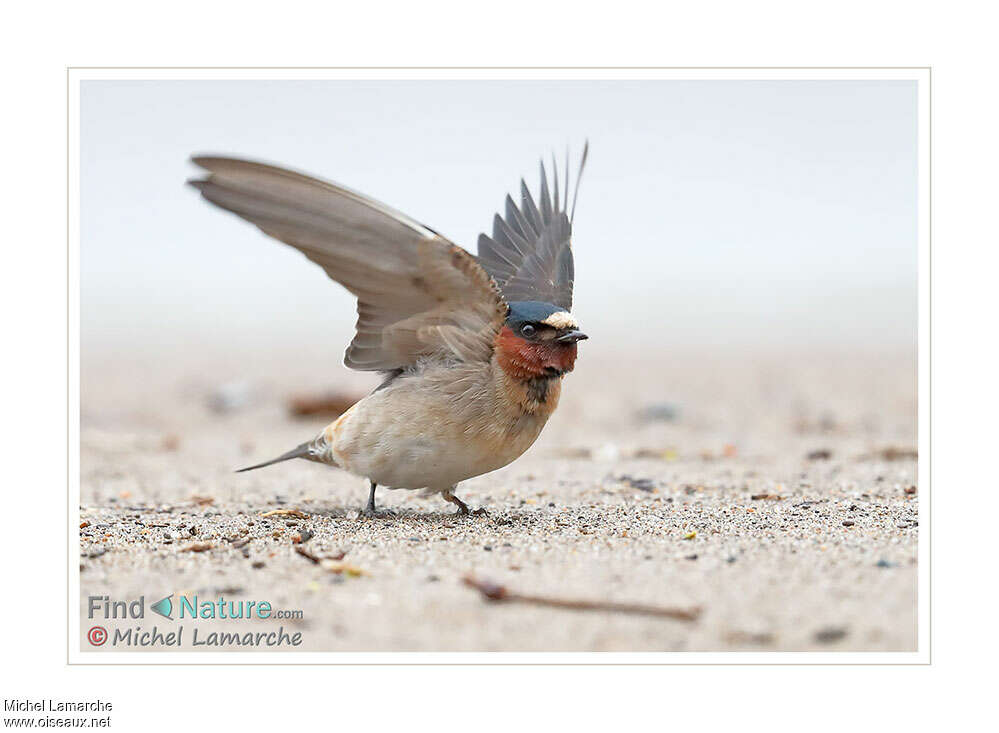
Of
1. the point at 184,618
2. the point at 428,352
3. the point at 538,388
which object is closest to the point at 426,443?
the point at 428,352

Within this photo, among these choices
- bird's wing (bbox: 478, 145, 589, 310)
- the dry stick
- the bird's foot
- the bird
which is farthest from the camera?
bird's wing (bbox: 478, 145, 589, 310)

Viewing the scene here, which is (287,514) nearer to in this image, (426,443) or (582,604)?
(426,443)

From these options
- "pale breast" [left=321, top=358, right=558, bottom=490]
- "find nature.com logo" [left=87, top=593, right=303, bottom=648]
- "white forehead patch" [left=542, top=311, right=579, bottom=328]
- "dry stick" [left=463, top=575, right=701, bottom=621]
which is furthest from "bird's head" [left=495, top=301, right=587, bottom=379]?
"find nature.com logo" [left=87, top=593, right=303, bottom=648]

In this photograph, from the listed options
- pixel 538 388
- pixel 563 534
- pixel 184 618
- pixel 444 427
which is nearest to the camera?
pixel 184 618

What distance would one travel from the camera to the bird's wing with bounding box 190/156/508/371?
445cm

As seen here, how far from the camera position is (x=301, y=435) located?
1042 cm

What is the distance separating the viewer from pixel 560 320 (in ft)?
17.3

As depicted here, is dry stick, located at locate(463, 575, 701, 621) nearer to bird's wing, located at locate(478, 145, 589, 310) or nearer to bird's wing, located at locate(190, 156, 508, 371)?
bird's wing, located at locate(190, 156, 508, 371)

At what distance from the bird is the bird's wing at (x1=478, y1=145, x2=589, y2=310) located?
822 millimetres

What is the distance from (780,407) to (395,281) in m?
7.92

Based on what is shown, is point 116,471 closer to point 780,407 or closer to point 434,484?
point 434,484

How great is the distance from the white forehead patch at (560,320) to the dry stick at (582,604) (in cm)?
173

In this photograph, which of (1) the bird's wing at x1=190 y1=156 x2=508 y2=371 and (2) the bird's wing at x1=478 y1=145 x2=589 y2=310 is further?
(2) the bird's wing at x1=478 y1=145 x2=589 y2=310

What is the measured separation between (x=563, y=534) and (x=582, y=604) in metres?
1.28
